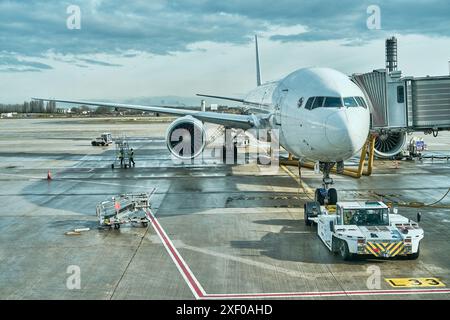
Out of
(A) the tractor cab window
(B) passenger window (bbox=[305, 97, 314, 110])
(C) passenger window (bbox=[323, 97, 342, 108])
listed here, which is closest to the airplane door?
(B) passenger window (bbox=[305, 97, 314, 110])

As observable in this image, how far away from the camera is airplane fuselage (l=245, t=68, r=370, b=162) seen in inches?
638

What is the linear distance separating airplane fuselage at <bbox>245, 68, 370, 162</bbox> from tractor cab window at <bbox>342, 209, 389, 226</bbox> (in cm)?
296

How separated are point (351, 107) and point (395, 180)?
1069cm

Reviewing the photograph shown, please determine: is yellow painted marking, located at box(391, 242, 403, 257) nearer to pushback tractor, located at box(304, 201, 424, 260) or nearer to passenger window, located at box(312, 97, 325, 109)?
pushback tractor, located at box(304, 201, 424, 260)

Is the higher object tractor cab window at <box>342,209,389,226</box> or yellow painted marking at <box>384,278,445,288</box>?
tractor cab window at <box>342,209,389,226</box>

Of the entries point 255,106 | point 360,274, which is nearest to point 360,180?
point 255,106

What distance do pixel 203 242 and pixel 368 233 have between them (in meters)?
4.67

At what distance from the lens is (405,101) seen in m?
24.0

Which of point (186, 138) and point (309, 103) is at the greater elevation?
point (309, 103)

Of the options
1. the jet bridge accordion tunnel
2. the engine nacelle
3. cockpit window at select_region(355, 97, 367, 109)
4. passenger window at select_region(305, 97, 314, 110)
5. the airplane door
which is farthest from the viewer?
the engine nacelle

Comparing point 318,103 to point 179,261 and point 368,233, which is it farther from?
point 179,261

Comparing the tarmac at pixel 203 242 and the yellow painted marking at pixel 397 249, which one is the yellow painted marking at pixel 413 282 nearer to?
the tarmac at pixel 203 242

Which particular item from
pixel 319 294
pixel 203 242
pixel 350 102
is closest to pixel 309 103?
pixel 350 102
